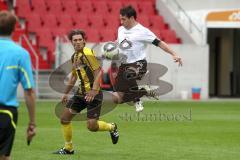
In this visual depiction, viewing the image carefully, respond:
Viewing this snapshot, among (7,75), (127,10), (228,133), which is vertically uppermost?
(127,10)

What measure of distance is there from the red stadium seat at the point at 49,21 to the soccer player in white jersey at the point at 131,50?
2199 cm

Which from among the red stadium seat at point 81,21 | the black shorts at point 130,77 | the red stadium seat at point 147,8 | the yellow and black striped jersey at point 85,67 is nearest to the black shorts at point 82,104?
the yellow and black striped jersey at point 85,67

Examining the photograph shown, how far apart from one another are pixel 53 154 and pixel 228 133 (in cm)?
544

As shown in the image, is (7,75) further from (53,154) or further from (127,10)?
(127,10)

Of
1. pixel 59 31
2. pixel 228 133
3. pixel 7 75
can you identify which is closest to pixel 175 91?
pixel 59 31

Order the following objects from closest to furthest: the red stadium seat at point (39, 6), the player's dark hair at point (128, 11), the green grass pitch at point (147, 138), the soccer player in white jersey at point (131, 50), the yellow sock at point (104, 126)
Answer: the green grass pitch at point (147, 138), the yellow sock at point (104, 126), the player's dark hair at point (128, 11), the soccer player in white jersey at point (131, 50), the red stadium seat at point (39, 6)

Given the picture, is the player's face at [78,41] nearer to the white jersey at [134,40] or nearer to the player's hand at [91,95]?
the player's hand at [91,95]

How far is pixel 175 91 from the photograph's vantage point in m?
36.3

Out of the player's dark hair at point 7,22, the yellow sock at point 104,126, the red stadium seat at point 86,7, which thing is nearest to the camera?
the player's dark hair at point 7,22

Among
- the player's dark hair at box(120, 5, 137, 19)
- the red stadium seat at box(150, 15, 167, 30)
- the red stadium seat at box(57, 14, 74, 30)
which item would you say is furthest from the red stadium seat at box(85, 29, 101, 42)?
the player's dark hair at box(120, 5, 137, 19)

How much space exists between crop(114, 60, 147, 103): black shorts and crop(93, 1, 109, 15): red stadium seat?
78.5 ft

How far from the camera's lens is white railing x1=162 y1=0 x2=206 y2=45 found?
37.8 metres

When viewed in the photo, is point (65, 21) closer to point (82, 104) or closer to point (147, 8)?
point (147, 8)

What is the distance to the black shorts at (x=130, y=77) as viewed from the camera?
14.9 m
